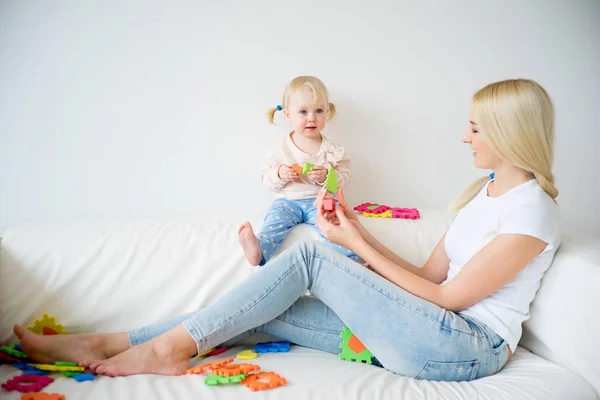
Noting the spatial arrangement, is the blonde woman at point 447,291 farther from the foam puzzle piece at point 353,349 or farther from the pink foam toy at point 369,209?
the pink foam toy at point 369,209

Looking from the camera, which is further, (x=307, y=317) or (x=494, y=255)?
(x=307, y=317)

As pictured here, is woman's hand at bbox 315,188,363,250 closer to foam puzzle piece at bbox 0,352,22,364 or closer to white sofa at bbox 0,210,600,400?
white sofa at bbox 0,210,600,400

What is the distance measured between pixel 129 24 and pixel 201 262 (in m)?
1.08

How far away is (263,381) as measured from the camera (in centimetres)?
143

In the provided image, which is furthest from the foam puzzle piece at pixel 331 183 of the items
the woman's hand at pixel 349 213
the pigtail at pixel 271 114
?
the pigtail at pixel 271 114

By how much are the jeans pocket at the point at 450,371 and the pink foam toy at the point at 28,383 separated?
3.32 feet

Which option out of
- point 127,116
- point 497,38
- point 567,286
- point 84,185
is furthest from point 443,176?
point 84,185

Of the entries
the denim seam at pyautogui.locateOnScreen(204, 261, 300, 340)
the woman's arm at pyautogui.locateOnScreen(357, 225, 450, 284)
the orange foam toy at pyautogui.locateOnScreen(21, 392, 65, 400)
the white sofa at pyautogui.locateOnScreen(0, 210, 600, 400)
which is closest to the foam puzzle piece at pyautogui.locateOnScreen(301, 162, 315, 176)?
the white sofa at pyautogui.locateOnScreen(0, 210, 600, 400)

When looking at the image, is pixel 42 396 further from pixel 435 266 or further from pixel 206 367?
pixel 435 266

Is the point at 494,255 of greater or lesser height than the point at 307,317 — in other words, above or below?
above

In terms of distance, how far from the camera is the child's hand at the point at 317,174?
2.12 metres

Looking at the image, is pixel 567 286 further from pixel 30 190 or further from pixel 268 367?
pixel 30 190

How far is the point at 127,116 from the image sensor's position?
2279 mm

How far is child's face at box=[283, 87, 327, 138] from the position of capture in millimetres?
2158
